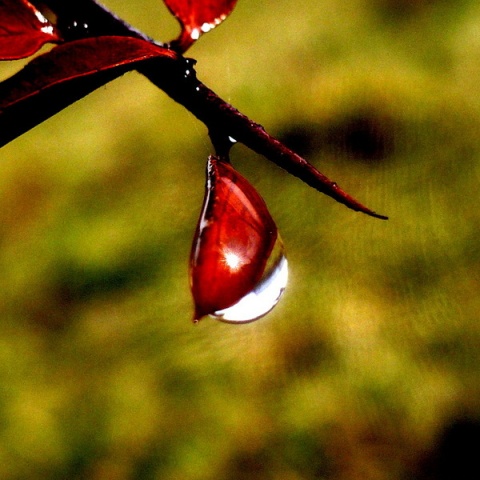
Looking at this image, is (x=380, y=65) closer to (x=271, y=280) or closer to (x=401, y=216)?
(x=401, y=216)

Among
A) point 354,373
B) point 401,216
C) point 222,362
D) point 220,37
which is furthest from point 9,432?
point 220,37

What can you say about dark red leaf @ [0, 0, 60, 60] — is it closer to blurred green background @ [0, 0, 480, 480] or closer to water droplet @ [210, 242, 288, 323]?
water droplet @ [210, 242, 288, 323]

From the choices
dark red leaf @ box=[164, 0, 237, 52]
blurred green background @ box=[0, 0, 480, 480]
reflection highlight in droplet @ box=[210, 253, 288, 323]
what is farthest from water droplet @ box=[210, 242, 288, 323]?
blurred green background @ box=[0, 0, 480, 480]

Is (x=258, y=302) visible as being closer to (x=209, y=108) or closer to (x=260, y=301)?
(x=260, y=301)

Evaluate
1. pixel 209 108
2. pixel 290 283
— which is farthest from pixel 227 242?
pixel 290 283

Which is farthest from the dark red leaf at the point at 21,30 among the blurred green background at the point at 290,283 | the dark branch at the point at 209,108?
the blurred green background at the point at 290,283
